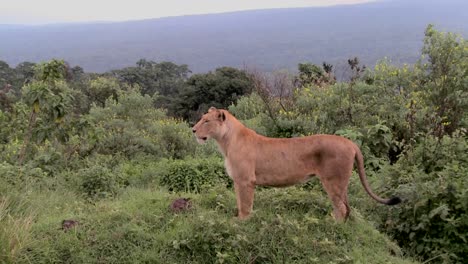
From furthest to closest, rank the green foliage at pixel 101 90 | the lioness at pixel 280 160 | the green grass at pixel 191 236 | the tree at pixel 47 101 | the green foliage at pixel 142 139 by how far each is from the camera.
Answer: the green foliage at pixel 101 90 < the green foliage at pixel 142 139 < the tree at pixel 47 101 < the lioness at pixel 280 160 < the green grass at pixel 191 236

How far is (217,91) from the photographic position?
37906 mm

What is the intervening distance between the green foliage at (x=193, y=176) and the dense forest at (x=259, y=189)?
0.10 ft

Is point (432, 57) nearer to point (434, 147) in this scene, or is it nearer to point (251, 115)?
point (434, 147)

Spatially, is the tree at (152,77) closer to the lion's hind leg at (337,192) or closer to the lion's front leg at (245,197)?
the lion's front leg at (245,197)

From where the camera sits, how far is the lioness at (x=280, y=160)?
6223mm

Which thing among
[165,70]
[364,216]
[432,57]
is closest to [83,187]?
[364,216]

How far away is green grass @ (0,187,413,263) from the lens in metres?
5.75

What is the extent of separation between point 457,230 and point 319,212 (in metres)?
1.82

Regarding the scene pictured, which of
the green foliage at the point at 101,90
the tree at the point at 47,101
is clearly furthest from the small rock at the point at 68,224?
the green foliage at the point at 101,90

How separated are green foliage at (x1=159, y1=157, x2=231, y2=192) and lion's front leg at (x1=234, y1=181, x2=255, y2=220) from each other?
2.52 meters

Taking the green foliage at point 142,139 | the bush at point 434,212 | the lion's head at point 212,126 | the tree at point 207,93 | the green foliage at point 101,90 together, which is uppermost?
the lion's head at point 212,126

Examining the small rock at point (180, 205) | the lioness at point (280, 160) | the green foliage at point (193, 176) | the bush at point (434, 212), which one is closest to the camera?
the lioness at point (280, 160)

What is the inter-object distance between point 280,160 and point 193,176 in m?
3.29

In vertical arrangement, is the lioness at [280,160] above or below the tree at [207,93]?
above
